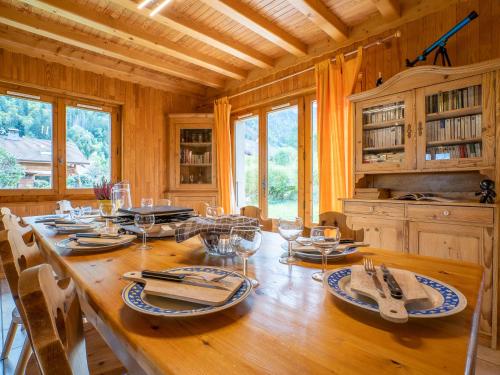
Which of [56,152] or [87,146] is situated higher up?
[87,146]

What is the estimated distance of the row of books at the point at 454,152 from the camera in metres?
1.94

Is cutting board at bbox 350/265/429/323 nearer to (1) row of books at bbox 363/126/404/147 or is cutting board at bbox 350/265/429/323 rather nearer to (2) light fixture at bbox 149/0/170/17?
→ (1) row of books at bbox 363/126/404/147

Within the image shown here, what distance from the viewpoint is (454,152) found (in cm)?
203

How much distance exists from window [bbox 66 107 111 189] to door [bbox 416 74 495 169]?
11.6ft

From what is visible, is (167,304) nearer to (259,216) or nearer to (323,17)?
(259,216)

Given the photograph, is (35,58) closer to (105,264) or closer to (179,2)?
(179,2)

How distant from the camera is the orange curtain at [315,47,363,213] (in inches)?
107

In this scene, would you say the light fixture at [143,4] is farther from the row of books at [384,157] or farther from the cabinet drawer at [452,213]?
the cabinet drawer at [452,213]

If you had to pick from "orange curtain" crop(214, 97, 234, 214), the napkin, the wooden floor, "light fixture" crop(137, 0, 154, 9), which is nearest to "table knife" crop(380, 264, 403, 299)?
the napkin

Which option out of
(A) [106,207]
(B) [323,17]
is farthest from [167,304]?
(B) [323,17]

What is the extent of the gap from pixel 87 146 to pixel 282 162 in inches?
104

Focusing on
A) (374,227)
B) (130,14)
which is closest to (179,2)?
(130,14)

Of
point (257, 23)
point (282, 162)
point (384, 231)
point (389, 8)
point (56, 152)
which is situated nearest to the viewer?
point (384, 231)

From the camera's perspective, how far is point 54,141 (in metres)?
3.46
